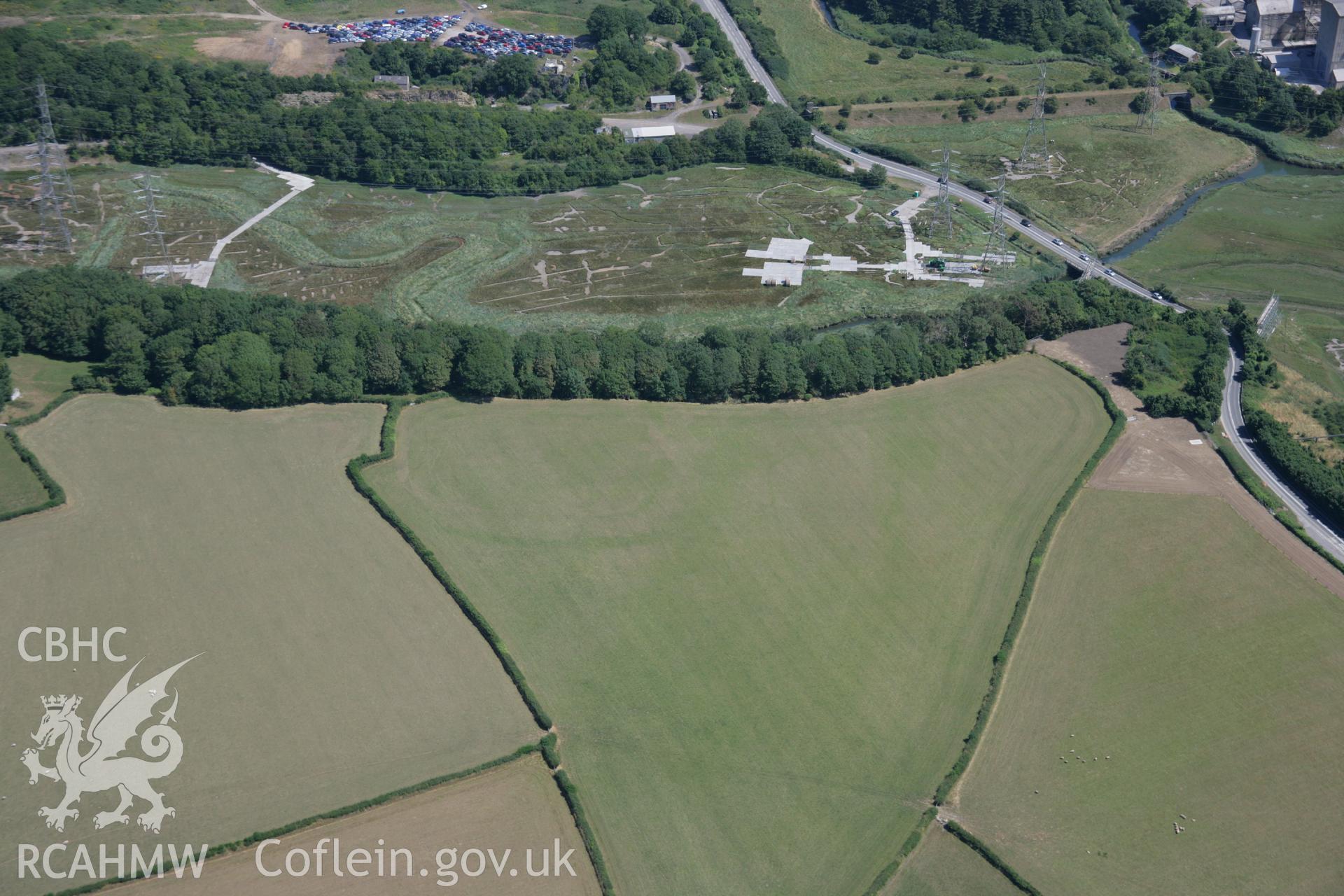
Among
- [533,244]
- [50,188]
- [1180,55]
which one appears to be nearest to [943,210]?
[533,244]

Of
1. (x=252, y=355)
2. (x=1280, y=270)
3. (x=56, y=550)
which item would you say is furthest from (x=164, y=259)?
(x=1280, y=270)

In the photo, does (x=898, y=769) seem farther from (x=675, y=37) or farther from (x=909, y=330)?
(x=675, y=37)

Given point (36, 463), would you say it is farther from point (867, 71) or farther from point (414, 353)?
point (867, 71)

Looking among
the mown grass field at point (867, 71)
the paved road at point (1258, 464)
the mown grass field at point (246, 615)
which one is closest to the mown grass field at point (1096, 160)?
the mown grass field at point (867, 71)

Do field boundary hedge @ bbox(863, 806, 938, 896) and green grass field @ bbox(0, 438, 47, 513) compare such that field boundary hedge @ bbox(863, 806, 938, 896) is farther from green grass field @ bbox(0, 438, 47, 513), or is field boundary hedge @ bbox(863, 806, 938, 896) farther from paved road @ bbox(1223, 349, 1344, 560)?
green grass field @ bbox(0, 438, 47, 513)

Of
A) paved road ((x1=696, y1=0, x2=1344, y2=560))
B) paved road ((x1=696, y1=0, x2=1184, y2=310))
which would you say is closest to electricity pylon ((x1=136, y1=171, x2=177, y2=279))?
paved road ((x1=696, y1=0, x2=1184, y2=310))
